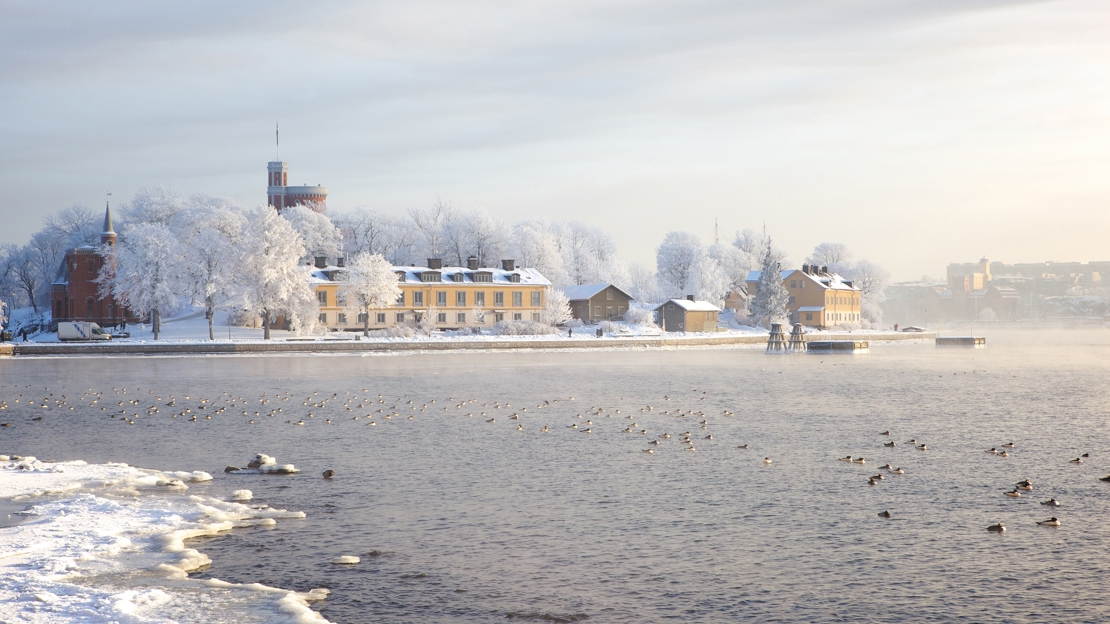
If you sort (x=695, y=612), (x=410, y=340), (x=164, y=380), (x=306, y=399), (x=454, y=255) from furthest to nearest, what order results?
(x=454, y=255)
(x=410, y=340)
(x=164, y=380)
(x=306, y=399)
(x=695, y=612)

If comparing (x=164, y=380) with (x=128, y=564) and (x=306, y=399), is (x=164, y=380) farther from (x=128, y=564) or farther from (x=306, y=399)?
(x=128, y=564)

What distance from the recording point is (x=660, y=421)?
30594mm

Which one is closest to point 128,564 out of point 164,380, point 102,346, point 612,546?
point 612,546

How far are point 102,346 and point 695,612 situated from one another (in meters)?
72.1

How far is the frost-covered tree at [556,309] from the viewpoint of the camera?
103 m

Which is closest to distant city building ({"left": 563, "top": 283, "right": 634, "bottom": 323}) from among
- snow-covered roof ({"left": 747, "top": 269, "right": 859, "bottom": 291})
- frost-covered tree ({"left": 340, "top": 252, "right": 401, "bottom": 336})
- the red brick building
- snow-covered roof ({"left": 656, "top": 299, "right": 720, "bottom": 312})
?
snow-covered roof ({"left": 656, "top": 299, "right": 720, "bottom": 312})

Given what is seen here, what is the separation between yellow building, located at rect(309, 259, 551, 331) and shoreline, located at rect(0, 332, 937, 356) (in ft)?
47.6

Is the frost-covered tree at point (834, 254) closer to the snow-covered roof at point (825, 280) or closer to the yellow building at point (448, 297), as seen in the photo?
the snow-covered roof at point (825, 280)

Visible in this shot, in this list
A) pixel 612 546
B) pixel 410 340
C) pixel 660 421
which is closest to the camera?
pixel 612 546

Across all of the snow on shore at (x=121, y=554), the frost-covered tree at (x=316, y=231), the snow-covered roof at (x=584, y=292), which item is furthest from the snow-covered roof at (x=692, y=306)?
the snow on shore at (x=121, y=554)

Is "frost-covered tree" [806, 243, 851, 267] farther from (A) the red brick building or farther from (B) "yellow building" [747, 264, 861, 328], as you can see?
(A) the red brick building

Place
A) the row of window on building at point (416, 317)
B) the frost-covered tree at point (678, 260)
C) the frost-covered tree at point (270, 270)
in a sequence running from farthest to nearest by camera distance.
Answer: the frost-covered tree at point (678, 260), the row of window on building at point (416, 317), the frost-covered tree at point (270, 270)

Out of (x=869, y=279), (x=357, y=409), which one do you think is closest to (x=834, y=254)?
(x=869, y=279)

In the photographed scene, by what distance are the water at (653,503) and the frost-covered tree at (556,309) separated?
62.9 metres
